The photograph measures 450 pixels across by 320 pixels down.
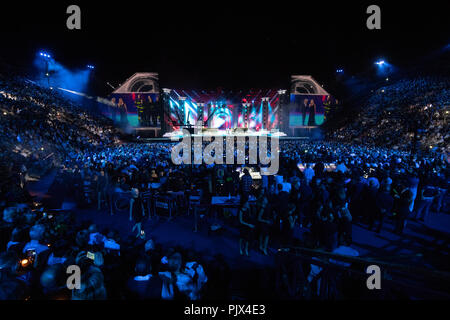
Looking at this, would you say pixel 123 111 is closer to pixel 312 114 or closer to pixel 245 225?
pixel 312 114

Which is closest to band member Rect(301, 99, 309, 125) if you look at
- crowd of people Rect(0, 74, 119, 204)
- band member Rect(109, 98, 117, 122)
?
crowd of people Rect(0, 74, 119, 204)

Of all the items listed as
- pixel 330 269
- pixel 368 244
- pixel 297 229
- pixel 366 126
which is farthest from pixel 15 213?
pixel 366 126

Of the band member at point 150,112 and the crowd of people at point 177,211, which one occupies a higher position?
the band member at point 150,112

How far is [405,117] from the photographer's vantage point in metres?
22.6

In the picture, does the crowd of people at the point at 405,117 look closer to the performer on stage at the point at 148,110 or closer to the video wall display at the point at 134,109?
the video wall display at the point at 134,109

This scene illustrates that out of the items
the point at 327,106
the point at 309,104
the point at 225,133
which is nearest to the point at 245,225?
the point at 225,133

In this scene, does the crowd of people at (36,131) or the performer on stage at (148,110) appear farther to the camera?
the performer on stage at (148,110)

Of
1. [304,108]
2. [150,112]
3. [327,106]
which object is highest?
[327,106]

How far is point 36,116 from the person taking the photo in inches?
720

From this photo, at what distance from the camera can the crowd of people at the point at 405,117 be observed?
61.1 ft

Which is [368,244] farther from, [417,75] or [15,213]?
[417,75]

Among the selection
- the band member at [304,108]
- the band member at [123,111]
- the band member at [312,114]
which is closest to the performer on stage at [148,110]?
the band member at [123,111]

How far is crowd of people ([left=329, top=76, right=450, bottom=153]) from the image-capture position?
18625mm
